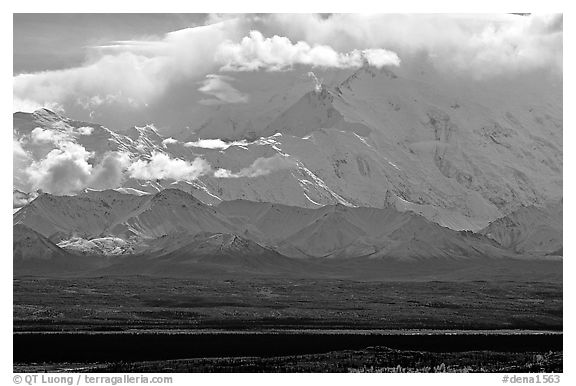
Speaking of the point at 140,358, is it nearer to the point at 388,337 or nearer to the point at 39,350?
the point at 39,350

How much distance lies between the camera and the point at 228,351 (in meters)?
165

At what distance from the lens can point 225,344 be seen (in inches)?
6900

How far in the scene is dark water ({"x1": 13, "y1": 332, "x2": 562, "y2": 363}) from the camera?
158875mm

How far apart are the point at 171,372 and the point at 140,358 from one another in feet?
51.2

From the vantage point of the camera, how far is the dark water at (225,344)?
158875 mm
